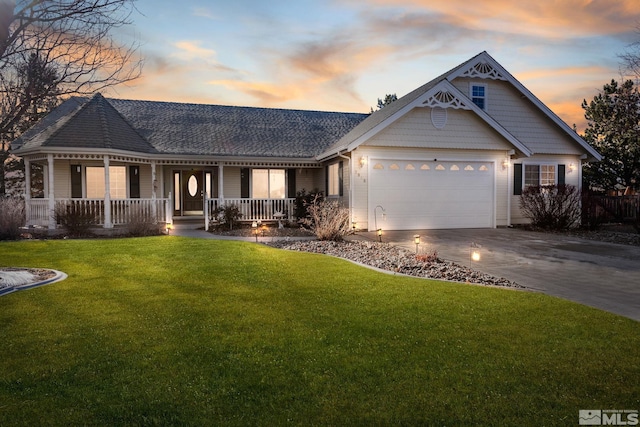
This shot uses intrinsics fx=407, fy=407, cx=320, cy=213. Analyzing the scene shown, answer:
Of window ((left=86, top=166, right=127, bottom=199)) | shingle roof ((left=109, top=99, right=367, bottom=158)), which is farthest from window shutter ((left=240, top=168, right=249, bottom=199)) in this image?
window ((left=86, top=166, right=127, bottom=199))

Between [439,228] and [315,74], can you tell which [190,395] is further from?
[315,74]

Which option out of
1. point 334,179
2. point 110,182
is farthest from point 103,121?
point 334,179

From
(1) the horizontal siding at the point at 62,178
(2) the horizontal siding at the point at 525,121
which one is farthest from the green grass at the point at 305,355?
(2) the horizontal siding at the point at 525,121

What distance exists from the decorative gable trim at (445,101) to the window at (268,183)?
726cm

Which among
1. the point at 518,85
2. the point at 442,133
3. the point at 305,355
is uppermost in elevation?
the point at 518,85

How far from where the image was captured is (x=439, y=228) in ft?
53.5

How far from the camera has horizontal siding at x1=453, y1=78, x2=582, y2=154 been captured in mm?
18375

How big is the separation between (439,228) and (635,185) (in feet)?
54.8

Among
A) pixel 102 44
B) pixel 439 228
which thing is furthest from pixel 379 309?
pixel 439 228

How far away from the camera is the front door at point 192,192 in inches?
756

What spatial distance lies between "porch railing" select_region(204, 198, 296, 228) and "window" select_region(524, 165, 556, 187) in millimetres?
10510

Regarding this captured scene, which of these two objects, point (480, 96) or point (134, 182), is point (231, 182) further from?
point (480, 96)

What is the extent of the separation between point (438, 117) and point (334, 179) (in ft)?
16.1

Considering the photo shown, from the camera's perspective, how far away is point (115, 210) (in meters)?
16.4
